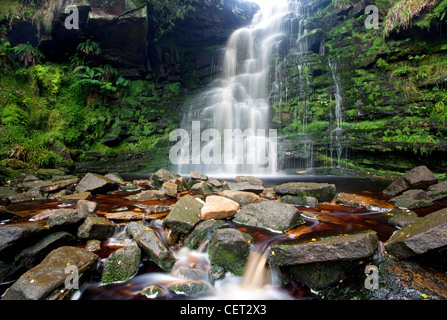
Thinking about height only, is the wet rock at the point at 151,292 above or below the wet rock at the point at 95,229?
below

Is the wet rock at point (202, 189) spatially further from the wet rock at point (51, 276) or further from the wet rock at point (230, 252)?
the wet rock at point (51, 276)

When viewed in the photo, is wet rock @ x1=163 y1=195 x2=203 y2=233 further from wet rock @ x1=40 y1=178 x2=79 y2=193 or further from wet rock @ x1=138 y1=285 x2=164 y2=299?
wet rock @ x1=40 y1=178 x2=79 y2=193

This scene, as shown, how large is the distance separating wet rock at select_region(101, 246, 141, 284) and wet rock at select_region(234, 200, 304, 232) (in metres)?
1.48

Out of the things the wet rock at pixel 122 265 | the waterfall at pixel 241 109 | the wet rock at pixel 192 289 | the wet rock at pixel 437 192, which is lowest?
the wet rock at pixel 192 289

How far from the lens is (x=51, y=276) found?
1.86 meters

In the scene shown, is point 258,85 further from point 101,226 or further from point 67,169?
point 101,226

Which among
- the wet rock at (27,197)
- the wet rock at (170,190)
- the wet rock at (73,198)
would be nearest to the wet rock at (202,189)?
the wet rock at (170,190)

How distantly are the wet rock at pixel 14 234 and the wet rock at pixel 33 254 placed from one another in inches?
4.8

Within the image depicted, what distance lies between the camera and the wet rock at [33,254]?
207 cm

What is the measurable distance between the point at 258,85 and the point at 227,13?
25.5 ft

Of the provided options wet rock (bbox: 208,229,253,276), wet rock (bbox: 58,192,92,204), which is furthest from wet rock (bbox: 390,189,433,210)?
wet rock (bbox: 58,192,92,204)

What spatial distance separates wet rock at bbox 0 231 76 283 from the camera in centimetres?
207

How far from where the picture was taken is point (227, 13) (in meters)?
16.6
